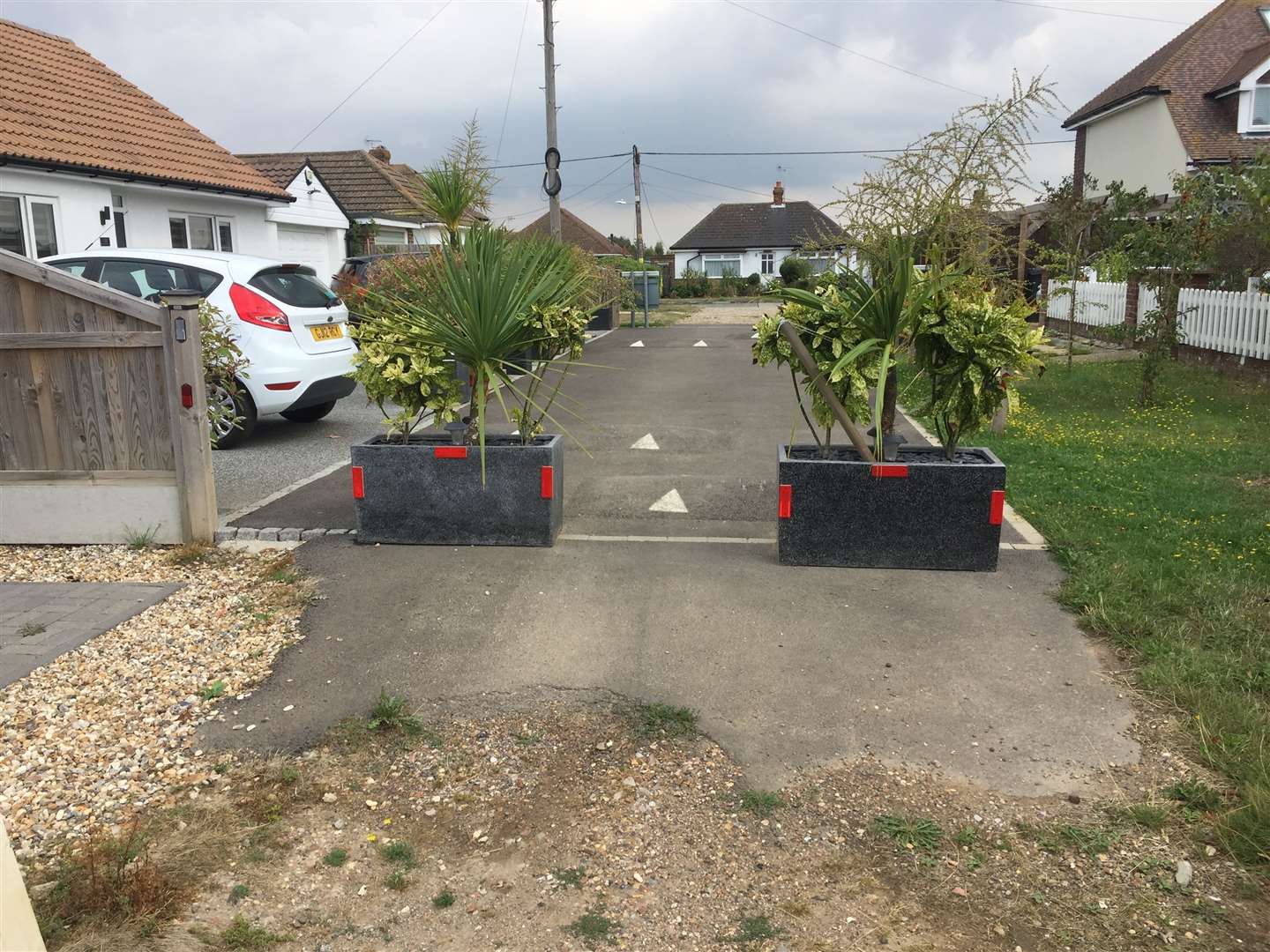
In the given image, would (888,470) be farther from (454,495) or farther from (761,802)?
(761,802)

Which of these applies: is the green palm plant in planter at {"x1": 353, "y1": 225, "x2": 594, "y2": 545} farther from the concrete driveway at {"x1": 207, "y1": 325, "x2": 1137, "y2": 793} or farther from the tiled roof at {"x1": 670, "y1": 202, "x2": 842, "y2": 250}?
the tiled roof at {"x1": 670, "y1": 202, "x2": 842, "y2": 250}

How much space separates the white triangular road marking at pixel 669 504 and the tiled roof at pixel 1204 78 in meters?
25.5

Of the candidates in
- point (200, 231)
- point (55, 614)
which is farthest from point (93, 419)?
point (200, 231)

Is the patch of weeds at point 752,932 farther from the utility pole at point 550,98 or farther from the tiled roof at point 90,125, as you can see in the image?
the utility pole at point 550,98

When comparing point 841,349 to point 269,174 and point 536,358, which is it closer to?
point 536,358

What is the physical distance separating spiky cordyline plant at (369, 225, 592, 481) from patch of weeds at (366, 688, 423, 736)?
2149mm

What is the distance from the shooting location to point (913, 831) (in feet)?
11.2

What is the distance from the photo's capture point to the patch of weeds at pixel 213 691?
4.48 metres

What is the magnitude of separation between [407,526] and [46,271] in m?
2.80

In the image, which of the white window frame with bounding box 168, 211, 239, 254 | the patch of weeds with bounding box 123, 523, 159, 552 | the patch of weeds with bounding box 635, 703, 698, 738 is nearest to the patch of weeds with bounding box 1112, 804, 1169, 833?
the patch of weeds with bounding box 635, 703, 698, 738

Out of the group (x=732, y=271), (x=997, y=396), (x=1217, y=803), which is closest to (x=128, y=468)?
(x=997, y=396)

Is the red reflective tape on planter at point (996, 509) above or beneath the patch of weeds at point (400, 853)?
above

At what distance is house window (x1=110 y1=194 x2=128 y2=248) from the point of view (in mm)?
15281

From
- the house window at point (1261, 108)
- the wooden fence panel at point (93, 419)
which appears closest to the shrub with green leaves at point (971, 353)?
the wooden fence panel at point (93, 419)
